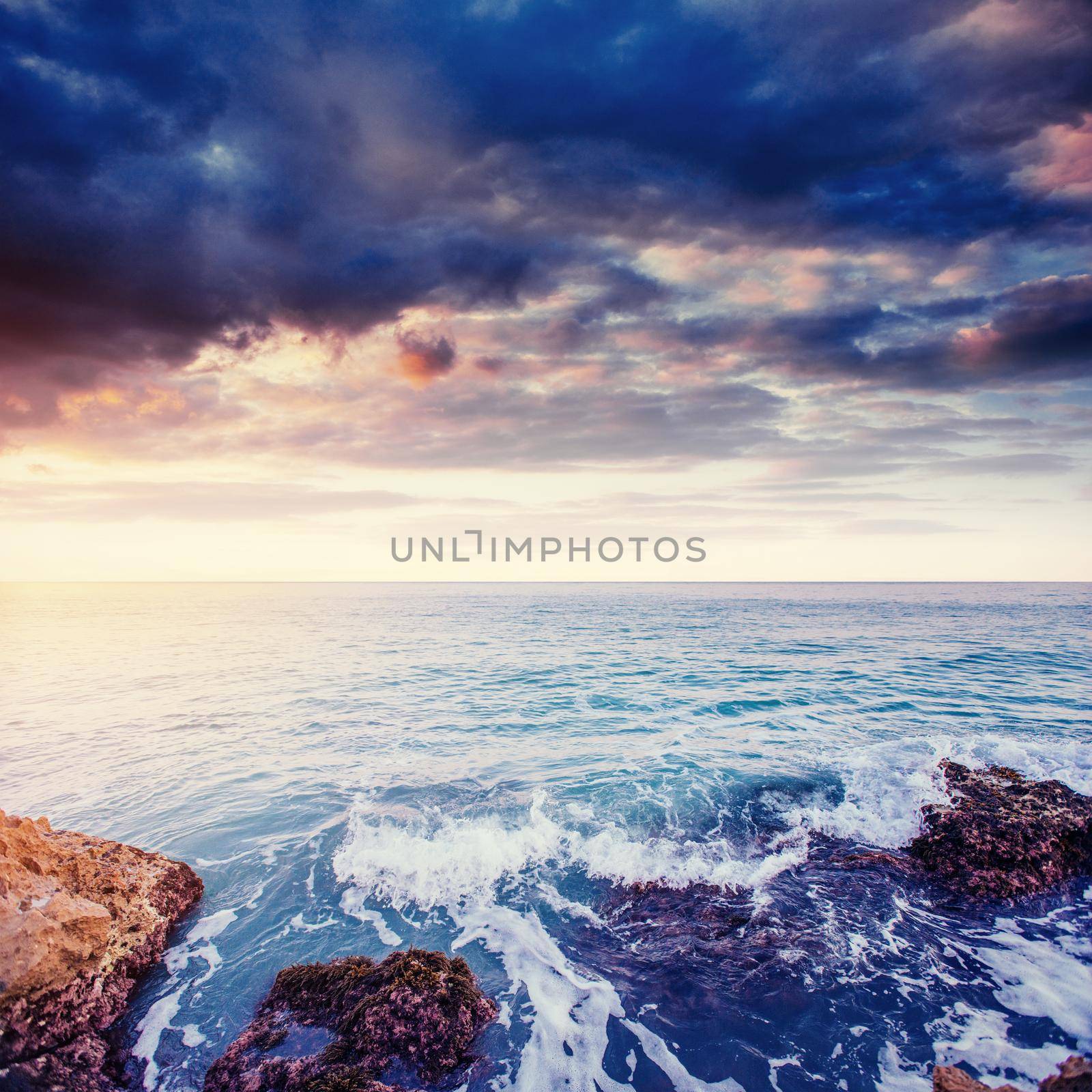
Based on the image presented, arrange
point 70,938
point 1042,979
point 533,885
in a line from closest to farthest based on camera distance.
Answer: point 70,938
point 1042,979
point 533,885

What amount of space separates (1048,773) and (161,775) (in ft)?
75.3

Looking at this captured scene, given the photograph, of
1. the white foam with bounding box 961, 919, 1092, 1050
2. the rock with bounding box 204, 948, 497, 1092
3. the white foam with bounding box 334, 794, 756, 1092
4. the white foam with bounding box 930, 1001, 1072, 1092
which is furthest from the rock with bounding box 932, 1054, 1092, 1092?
the rock with bounding box 204, 948, 497, 1092

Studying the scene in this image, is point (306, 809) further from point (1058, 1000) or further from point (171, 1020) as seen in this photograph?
point (1058, 1000)

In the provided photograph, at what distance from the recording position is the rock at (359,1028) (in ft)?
17.5

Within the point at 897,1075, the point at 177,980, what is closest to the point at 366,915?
the point at 177,980

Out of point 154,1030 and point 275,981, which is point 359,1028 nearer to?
point 275,981

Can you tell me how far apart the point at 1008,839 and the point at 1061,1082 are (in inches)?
290

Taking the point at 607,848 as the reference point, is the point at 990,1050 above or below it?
above

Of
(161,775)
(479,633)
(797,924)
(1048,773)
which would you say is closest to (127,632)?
(479,633)

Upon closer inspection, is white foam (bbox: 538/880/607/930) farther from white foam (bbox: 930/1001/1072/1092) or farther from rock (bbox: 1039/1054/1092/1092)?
rock (bbox: 1039/1054/1092/1092)

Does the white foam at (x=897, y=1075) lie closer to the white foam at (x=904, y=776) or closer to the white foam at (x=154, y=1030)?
the white foam at (x=904, y=776)

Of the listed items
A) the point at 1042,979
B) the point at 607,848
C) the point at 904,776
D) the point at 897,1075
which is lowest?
the point at 607,848

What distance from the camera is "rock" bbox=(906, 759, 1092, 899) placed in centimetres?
870

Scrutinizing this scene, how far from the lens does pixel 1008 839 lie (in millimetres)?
9227
